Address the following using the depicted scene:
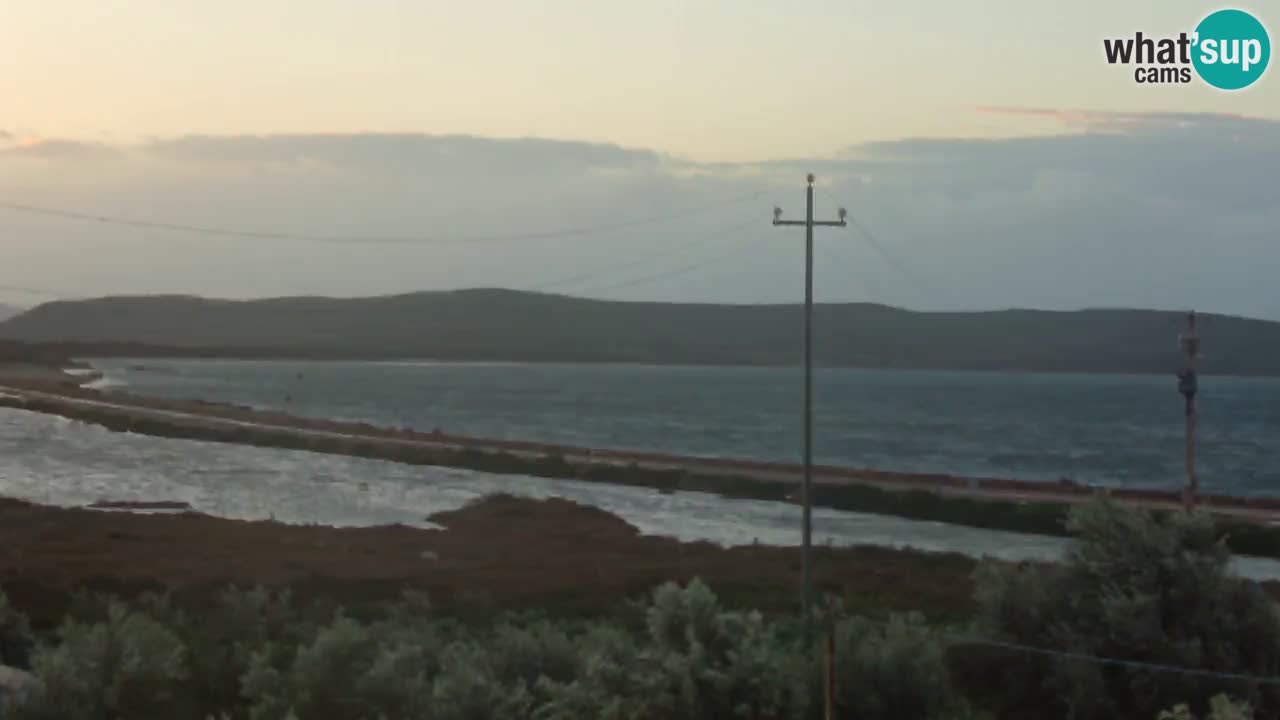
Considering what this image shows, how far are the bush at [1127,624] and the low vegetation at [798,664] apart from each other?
0.02m

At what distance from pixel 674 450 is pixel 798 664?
74162 millimetres

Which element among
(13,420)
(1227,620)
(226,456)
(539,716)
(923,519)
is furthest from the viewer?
(13,420)

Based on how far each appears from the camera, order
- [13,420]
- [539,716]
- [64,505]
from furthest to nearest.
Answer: [13,420], [64,505], [539,716]

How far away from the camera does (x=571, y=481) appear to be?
65.4 metres

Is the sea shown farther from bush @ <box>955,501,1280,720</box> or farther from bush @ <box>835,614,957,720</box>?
bush @ <box>835,614,957,720</box>

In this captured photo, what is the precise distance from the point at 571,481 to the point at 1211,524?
51.7m

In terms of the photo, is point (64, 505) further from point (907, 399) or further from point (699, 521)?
point (907, 399)

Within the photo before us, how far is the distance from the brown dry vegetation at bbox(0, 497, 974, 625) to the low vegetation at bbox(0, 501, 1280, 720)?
11.2 metres

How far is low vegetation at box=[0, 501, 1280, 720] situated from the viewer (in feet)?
41.8

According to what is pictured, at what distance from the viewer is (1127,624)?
45.9 feet

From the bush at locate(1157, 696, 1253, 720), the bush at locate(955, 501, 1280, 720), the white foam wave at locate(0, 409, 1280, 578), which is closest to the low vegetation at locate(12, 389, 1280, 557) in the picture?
the white foam wave at locate(0, 409, 1280, 578)

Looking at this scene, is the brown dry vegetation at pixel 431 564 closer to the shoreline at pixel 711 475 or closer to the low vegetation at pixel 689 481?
the shoreline at pixel 711 475

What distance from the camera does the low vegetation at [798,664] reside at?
502 inches

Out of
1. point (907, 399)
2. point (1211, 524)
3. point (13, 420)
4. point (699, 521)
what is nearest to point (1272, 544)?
point (699, 521)
